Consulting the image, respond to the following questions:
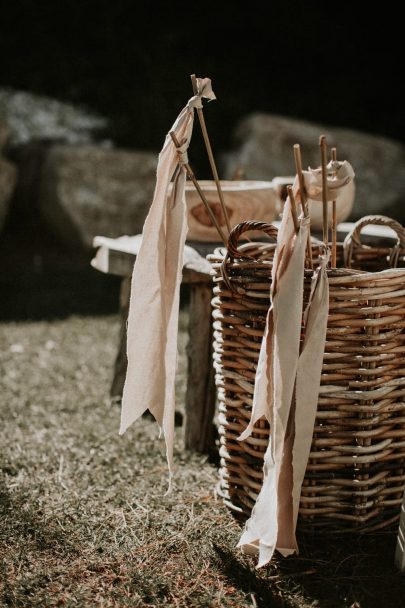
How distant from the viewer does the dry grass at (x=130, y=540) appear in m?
1.61

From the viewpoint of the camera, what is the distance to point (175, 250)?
175 centimetres

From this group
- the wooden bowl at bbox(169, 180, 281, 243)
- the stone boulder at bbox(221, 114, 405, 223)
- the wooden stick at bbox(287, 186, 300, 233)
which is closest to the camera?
the wooden stick at bbox(287, 186, 300, 233)

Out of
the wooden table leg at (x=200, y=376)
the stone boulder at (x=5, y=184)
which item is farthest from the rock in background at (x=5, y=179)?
the wooden table leg at (x=200, y=376)

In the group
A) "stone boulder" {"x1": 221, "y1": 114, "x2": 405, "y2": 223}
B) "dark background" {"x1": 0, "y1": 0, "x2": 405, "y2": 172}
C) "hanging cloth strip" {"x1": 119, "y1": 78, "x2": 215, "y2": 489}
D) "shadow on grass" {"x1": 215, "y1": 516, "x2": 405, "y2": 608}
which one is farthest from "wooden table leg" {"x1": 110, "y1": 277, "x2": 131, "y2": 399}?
"dark background" {"x1": 0, "y1": 0, "x2": 405, "y2": 172}

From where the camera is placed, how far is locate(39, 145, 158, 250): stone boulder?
5.46m

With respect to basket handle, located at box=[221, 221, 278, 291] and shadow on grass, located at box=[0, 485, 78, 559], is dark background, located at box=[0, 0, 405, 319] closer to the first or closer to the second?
shadow on grass, located at box=[0, 485, 78, 559]

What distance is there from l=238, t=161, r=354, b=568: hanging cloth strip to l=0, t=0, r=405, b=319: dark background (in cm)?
444

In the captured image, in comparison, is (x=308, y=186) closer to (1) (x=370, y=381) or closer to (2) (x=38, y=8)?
(1) (x=370, y=381)

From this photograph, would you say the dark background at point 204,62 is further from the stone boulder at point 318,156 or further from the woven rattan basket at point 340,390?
the woven rattan basket at point 340,390

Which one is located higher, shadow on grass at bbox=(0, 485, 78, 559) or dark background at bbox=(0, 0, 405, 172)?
dark background at bbox=(0, 0, 405, 172)

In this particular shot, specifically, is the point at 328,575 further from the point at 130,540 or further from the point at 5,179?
the point at 5,179

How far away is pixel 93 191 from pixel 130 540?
3.93 m

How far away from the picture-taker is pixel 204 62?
7.29 metres

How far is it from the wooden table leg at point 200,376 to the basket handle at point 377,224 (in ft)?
1.54
